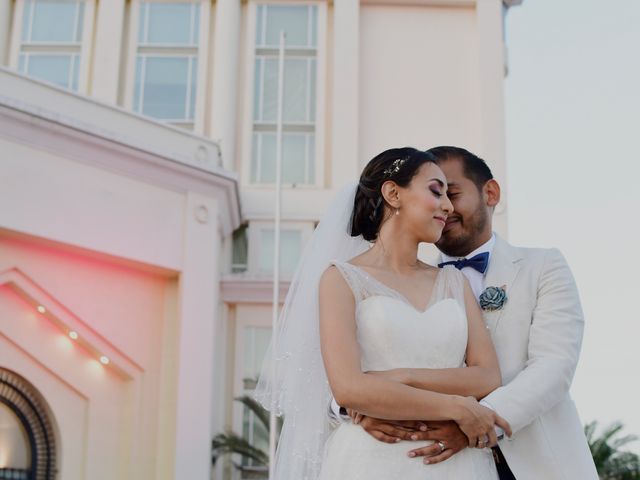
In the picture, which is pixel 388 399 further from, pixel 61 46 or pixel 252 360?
pixel 61 46

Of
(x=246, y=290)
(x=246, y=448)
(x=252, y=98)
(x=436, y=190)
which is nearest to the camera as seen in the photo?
(x=436, y=190)

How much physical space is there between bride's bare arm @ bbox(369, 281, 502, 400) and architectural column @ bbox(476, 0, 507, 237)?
1670cm

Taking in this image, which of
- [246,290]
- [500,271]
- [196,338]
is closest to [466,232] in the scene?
[500,271]

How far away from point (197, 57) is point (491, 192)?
61.0ft

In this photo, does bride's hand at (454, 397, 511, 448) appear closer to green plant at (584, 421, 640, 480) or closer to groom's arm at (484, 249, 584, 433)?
groom's arm at (484, 249, 584, 433)

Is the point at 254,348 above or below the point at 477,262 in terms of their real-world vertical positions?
above

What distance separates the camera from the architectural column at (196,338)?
1549cm

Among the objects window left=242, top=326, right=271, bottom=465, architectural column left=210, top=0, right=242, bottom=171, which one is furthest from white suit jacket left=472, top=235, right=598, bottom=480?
architectural column left=210, top=0, right=242, bottom=171

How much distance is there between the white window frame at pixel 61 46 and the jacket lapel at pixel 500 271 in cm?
1865

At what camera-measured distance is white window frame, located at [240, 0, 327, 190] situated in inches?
851

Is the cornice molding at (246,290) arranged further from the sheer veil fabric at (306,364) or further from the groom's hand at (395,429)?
the groom's hand at (395,429)

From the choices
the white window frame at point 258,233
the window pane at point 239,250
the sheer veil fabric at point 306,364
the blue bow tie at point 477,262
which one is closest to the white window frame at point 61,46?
the window pane at point 239,250

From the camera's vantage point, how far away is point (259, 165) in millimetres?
21750

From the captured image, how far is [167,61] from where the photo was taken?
73.6 feet
